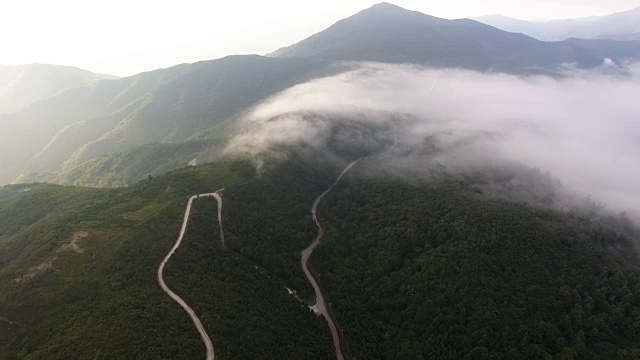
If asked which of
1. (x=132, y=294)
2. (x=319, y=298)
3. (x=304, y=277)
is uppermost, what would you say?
(x=132, y=294)

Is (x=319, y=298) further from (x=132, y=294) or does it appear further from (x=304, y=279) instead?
(x=132, y=294)

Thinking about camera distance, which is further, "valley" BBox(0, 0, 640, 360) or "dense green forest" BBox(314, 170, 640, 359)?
"dense green forest" BBox(314, 170, 640, 359)

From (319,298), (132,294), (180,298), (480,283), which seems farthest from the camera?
(319,298)

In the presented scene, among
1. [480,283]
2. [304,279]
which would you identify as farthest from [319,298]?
[480,283]

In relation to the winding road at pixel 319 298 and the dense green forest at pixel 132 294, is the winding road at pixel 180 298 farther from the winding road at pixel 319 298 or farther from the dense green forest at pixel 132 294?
the winding road at pixel 319 298

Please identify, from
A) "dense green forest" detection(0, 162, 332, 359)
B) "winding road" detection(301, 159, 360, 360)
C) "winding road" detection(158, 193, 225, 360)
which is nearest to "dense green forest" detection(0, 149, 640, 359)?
"dense green forest" detection(0, 162, 332, 359)

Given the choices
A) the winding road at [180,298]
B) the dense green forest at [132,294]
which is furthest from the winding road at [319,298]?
the winding road at [180,298]

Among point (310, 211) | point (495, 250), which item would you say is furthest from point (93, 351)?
point (495, 250)

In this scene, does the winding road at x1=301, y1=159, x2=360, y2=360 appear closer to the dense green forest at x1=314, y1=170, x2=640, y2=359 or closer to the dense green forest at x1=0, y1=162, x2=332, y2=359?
the dense green forest at x1=314, y1=170, x2=640, y2=359

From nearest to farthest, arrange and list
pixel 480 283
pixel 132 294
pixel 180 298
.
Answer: pixel 132 294, pixel 180 298, pixel 480 283

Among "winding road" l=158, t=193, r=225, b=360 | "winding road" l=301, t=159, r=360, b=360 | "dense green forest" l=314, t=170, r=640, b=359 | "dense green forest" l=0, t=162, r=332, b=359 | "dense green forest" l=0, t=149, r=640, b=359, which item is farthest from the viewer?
"winding road" l=301, t=159, r=360, b=360

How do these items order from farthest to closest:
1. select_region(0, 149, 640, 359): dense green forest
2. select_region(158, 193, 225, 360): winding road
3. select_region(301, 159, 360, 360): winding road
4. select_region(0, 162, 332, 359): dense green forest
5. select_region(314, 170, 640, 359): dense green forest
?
select_region(301, 159, 360, 360): winding road
select_region(314, 170, 640, 359): dense green forest
select_region(0, 149, 640, 359): dense green forest
select_region(158, 193, 225, 360): winding road
select_region(0, 162, 332, 359): dense green forest
